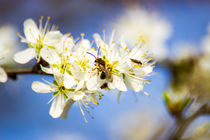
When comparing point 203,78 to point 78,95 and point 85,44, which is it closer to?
point 85,44

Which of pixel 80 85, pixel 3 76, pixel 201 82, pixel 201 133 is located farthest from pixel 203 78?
pixel 3 76

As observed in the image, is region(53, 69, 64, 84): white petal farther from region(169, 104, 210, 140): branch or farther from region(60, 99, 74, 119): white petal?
region(169, 104, 210, 140): branch

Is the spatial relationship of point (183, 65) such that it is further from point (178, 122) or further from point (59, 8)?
point (59, 8)

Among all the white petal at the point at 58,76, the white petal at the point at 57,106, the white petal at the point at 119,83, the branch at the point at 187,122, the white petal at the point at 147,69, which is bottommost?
the branch at the point at 187,122

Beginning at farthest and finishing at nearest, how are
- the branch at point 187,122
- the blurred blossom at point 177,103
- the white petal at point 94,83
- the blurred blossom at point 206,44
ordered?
the blurred blossom at point 206,44, the blurred blossom at point 177,103, the branch at point 187,122, the white petal at point 94,83

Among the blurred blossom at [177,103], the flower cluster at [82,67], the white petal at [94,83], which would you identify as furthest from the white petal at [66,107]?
the blurred blossom at [177,103]

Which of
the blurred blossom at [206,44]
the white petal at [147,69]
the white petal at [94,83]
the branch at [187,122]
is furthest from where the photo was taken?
the blurred blossom at [206,44]

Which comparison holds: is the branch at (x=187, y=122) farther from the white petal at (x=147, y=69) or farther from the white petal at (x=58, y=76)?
the white petal at (x=58, y=76)
